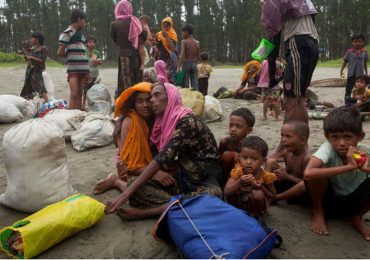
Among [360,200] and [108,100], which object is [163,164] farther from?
[108,100]

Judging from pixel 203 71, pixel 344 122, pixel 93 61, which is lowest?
pixel 344 122

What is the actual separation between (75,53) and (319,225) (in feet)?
14.1

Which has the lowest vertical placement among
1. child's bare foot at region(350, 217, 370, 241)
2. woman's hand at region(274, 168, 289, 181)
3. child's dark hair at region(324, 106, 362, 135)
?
child's bare foot at region(350, 217, 370, 241)

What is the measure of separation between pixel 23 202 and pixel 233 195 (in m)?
1.43

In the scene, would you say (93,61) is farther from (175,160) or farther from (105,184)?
(175,160)

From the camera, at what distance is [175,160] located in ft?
8.46

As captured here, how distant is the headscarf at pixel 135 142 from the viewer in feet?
8.90

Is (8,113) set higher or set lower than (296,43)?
lower

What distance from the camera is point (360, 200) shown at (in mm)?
2250

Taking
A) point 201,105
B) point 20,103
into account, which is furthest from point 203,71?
point 20,103

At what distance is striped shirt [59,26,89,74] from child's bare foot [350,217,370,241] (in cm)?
432

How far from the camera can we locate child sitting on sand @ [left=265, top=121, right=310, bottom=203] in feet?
8.36

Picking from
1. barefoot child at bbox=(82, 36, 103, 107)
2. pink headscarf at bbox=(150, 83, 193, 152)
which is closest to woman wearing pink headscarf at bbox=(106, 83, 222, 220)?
pink headscarf at bbox=(150, 83, 193, 152)

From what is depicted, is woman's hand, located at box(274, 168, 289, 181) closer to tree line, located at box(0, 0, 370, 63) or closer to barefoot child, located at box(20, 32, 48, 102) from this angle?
barefoot child, located at box(20, 32, 48, 102)
